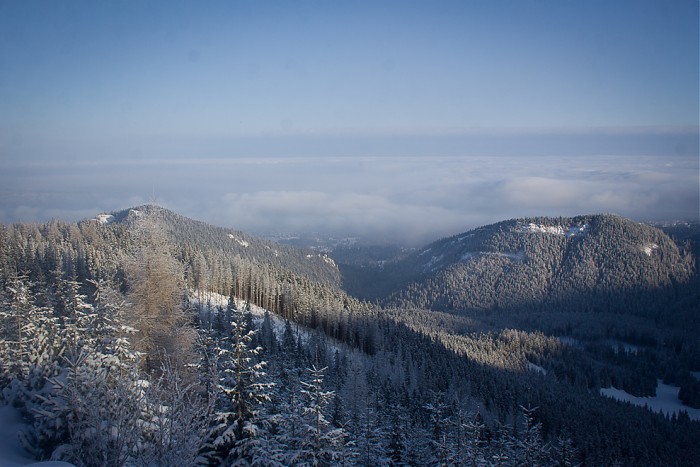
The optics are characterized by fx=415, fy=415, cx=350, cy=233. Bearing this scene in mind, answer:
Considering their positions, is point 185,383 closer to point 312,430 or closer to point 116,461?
point 312,430

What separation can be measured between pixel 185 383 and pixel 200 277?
231 ft

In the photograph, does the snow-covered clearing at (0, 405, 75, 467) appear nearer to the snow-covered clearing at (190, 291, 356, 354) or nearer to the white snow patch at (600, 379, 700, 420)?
the snow-covered clearing at (190, 291, 356, 354)

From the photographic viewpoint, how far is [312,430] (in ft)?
63.7

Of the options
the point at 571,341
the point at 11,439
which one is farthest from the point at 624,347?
the point at 11,439

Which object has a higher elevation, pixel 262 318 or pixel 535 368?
pixel 262 318

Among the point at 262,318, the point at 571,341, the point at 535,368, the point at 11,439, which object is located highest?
the point at 11,439

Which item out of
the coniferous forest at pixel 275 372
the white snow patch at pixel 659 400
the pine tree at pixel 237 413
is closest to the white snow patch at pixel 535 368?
the coniferous forest at pixel 275 372

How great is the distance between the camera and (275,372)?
47.0m

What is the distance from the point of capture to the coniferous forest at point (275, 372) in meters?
14.9

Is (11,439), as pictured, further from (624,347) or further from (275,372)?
(624,347)

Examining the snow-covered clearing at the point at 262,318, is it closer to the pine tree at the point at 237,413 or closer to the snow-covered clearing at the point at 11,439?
the snow-covered clearing at the point at 11,439

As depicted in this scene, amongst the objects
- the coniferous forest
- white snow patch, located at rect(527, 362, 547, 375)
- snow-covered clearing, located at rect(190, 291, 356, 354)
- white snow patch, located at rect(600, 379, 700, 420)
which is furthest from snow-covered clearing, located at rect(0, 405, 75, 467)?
white snow patch, located at rect(600, 379, 700, 420)

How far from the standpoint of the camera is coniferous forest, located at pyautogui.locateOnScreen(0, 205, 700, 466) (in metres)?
14.9

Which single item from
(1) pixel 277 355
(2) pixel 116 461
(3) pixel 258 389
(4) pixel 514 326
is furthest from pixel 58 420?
(4) pixel 514 326
